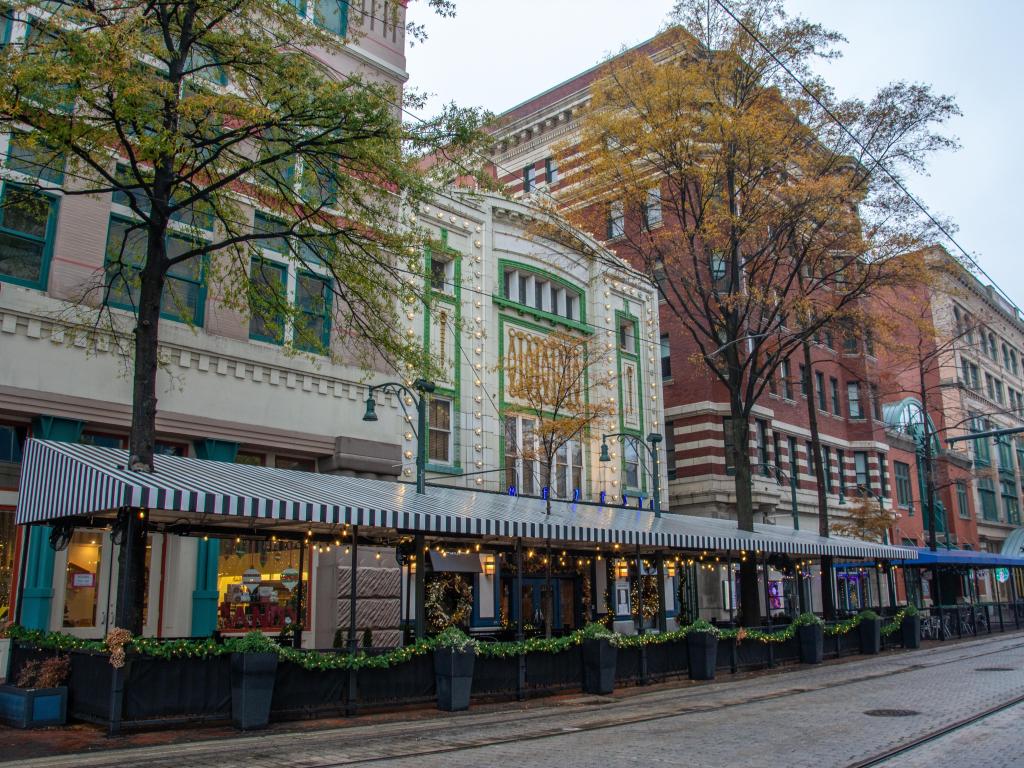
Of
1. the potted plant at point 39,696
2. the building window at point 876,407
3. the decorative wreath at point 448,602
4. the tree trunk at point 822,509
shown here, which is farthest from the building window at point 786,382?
the potted plant at point 39,696

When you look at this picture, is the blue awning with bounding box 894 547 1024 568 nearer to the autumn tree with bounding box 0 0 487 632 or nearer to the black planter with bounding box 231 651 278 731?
the autumn tree with bounding box 0 0 487 632

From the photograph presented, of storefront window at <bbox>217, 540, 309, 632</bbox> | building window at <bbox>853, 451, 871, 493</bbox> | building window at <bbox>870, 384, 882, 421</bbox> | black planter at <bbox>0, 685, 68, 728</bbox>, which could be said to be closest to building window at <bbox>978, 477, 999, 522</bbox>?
building window at <bbox>870, 384, 882, 421</bbox>

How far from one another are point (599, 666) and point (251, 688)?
24.4 ft

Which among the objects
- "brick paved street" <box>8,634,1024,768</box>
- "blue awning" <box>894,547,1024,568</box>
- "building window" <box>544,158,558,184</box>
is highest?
"building window" <box>544,158,558,184</box>

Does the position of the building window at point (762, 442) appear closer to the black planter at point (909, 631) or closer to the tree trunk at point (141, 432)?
the black planter at point (909, 631)

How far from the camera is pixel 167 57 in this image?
13812mm

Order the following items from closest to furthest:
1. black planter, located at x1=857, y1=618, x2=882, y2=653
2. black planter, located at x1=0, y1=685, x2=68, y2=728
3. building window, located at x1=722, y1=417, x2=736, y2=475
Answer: black planter, located at x1=0, y1=685, x2=68, y2=728, black planter, located at x1=857, y1=618, x2=882, y2=653, building window, located at x1=722, y1=417, x2=736, y2=475

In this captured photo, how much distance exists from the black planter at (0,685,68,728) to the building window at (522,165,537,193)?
36893 millimetres

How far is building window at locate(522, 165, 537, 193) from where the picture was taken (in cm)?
4609

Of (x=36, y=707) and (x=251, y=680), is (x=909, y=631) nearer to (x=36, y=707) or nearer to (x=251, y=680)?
(x=251, y=680)

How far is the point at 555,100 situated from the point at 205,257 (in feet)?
115

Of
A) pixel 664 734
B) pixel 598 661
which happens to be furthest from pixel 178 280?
pixel 664 734

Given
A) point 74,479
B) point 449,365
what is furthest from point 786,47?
point 74,479

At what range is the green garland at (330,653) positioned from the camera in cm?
1241
